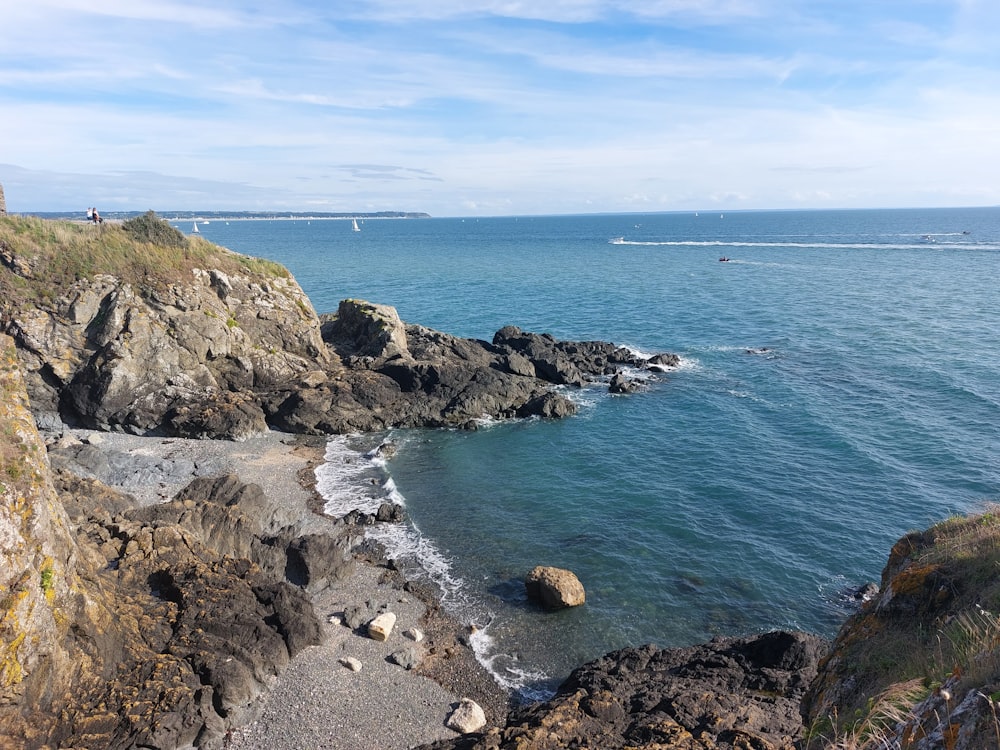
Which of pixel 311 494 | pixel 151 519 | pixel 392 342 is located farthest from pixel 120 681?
pixel 392 342

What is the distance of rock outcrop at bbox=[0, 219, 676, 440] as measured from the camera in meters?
34.5

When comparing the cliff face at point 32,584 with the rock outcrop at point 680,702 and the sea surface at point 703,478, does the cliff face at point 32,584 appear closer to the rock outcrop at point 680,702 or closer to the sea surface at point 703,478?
the rock outcrop at point 680,702

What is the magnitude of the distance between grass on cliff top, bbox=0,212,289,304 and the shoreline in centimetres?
1198

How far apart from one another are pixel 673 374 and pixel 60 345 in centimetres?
4010

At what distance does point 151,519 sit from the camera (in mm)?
22891

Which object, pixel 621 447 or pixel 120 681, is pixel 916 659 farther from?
pixel 621 447

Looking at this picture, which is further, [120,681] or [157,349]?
[157,349]

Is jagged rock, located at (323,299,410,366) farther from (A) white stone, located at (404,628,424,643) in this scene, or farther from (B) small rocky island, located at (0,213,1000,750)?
(A) white stone, located at (404,628,424,643)

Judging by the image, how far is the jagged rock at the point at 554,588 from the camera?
2219 centimetres

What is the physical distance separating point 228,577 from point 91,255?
27194 mm

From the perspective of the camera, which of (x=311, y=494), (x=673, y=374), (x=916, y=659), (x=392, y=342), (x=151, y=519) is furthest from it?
(x=673, y=374)

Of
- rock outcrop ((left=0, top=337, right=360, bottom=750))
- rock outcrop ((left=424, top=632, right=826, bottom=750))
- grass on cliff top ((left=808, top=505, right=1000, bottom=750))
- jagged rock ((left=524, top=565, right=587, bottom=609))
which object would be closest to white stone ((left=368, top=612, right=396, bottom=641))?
rock outcrop ((left=0, top=337, right=360, bottom=750))

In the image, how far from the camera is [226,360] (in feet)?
130

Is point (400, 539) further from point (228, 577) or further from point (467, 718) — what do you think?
point (467, 718)
